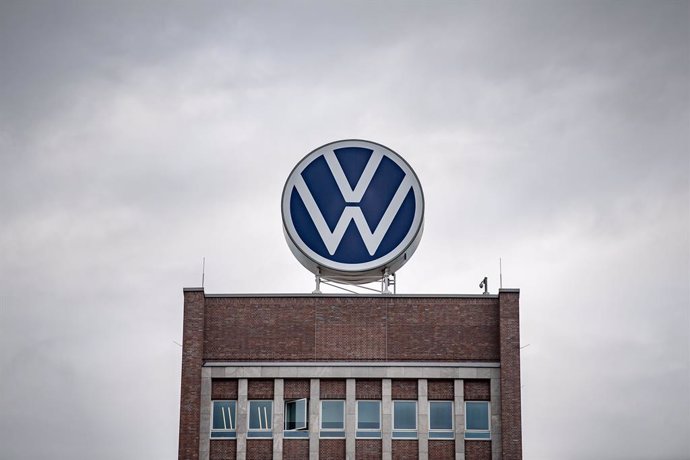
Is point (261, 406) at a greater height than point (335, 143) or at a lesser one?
lesser

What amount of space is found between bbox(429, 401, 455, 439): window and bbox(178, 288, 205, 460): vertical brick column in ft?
38.2

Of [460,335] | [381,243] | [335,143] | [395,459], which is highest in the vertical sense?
[335,143]

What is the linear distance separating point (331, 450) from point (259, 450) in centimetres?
359

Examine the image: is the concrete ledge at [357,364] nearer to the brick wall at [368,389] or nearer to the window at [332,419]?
the brick wall at [368,389]

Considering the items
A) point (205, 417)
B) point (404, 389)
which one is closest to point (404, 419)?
point (404, 389)

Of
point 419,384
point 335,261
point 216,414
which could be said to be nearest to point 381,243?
point 335,261

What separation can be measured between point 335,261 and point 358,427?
8573mm

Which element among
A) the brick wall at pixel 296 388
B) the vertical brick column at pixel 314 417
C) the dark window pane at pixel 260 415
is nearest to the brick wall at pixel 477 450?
the vertical brick column at pixel 314 417

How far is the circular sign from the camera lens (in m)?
73.8

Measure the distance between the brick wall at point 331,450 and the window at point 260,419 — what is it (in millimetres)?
2658

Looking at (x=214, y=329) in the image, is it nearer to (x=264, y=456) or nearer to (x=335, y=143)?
(x=264, y=456)

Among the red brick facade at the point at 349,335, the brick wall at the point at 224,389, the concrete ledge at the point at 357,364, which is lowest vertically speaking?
the brick wall at the point at 224,389

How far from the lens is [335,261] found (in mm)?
73750

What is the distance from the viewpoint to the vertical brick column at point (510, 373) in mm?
70688
